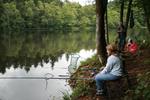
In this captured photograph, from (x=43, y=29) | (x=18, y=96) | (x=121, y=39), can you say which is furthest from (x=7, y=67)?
(x=43, y=29)

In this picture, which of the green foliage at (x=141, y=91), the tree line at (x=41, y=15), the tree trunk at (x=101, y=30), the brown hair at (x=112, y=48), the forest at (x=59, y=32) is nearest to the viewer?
the green foliage at (x=141, y=91)

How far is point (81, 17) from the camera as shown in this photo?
15475 cm

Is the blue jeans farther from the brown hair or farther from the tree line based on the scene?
the tree line

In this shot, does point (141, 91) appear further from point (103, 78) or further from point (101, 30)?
point (101, 30)

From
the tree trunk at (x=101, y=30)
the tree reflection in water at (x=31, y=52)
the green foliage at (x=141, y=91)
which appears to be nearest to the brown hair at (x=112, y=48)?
the green foliage at (x=141, y=91)

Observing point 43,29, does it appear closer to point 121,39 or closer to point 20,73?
point 20,73

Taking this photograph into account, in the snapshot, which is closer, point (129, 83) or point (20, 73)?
point (129, 83)

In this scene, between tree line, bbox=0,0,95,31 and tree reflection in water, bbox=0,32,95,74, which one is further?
tree line, bbox=0,0,95,31

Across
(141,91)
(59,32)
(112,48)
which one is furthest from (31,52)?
(59,32)

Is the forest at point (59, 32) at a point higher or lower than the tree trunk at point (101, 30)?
lower

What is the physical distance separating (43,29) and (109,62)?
119 meters

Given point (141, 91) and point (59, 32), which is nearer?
point (141, 91)

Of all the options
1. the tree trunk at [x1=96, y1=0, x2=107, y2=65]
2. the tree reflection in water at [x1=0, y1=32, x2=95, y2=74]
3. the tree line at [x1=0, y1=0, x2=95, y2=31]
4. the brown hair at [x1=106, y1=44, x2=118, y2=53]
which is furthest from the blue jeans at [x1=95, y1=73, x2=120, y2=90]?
the tree line at [x1=0, y1=0, x2=95, y2=31]

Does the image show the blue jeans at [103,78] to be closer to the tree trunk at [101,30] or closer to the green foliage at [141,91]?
the green foliage at [141,91]
